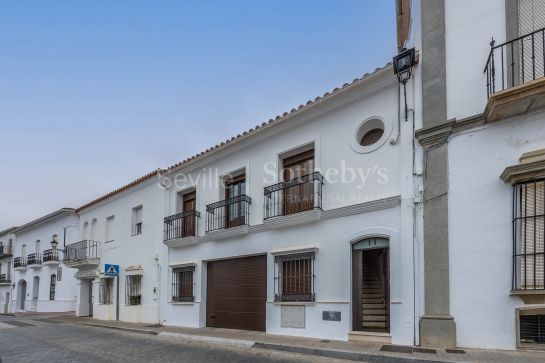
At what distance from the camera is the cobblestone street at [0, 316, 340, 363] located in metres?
8.92

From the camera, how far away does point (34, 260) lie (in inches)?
1112

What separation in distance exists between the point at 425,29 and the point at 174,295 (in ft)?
37.2

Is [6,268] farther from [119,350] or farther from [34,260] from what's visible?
[119,350]

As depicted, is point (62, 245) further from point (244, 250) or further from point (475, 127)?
point (475, 127)

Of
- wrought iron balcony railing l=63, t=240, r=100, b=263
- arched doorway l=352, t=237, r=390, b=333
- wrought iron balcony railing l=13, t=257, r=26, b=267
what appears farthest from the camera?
wrought iron balcony railing l=13, t=257, r=26, b=267

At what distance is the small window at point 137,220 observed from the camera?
17684 mm

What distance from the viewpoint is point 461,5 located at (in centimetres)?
867

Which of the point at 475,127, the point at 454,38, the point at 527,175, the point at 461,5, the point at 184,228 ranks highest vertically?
the point at 461,5

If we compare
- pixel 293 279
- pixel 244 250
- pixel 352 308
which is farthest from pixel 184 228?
pixel 352 308

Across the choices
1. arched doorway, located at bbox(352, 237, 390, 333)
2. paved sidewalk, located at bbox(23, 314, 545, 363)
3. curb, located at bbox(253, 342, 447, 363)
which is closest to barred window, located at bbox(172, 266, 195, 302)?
paved sidewalk, located at bbox(23, 314, 545, 363)

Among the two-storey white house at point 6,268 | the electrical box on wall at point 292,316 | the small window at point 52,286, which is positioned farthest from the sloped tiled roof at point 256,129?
the two-storey white house at point 6,268

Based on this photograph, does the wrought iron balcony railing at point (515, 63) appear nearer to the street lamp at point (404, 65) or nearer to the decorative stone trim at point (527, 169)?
→ the decorative stone trim at point (527, 169)

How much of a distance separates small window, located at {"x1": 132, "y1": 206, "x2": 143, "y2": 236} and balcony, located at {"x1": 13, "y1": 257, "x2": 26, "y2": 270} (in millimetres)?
16707

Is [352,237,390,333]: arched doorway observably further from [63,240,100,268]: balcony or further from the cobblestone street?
[63,240,100,268]: balcony
